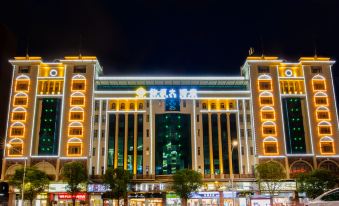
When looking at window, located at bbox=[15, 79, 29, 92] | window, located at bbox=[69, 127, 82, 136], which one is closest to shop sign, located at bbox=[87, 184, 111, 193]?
window, located at bbox=[69, 127, 82, 136]

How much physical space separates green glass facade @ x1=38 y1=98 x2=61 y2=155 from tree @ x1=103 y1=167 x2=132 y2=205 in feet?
59.5

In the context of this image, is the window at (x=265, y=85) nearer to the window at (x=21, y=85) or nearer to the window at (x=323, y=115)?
the window at (x=323, y=115)

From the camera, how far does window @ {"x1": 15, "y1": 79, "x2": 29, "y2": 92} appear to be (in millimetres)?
91562

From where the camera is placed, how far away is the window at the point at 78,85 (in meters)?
92.7

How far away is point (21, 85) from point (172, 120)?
35952mm

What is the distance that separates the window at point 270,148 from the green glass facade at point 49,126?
A: 46.4 metres

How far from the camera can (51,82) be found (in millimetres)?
93562

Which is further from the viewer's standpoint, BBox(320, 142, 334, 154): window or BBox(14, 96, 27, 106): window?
BBox(14, 96, 27, 106): window

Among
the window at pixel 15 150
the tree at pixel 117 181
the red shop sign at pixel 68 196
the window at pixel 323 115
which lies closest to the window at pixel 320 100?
the window at pixel 323 115

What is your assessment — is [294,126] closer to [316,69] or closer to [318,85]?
[318,85]

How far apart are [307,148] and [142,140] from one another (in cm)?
3744

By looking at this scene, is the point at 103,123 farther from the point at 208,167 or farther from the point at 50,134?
the point at 208,167

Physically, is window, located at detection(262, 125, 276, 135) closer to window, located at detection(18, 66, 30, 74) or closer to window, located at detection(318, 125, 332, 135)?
window, located at detection(318, 125, 332, 135)

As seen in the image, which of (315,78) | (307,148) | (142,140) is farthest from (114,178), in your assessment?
(315,78)
